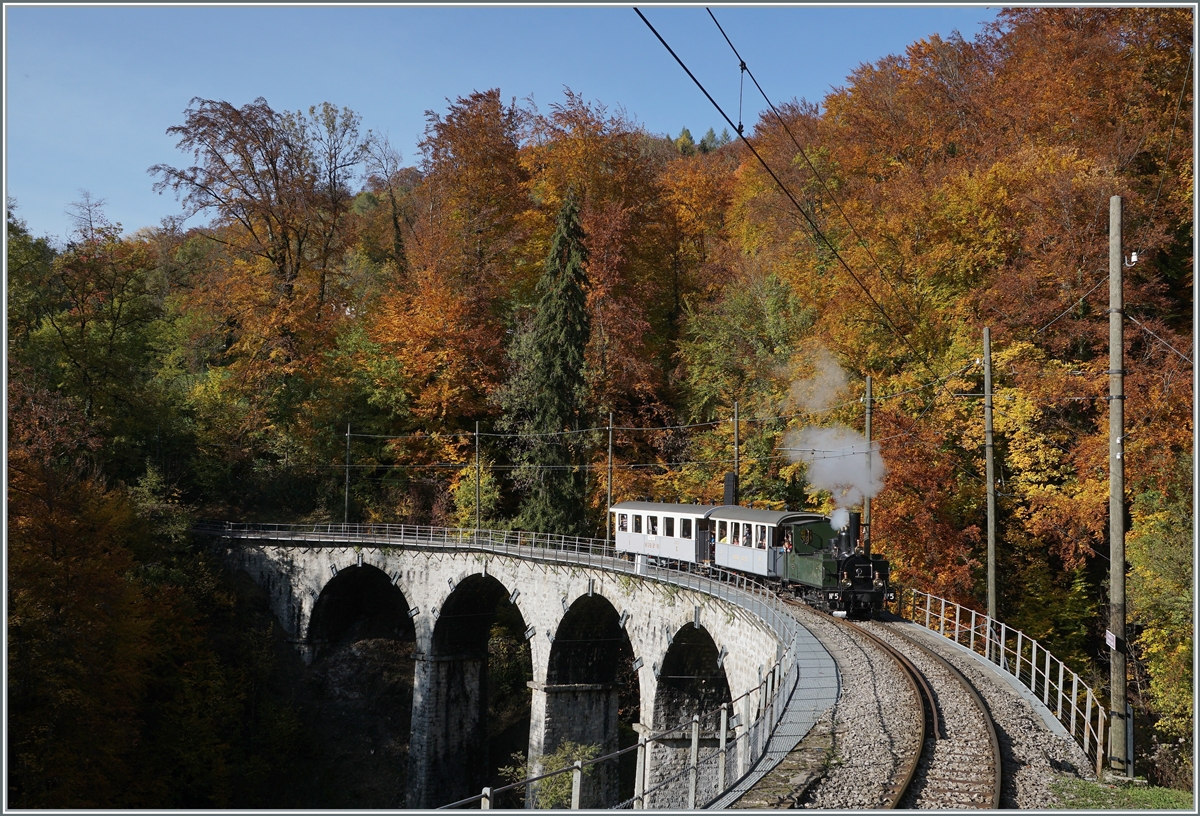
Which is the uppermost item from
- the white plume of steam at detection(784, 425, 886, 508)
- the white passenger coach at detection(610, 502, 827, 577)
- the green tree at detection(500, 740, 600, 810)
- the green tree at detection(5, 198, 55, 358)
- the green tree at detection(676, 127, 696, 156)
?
the green tree at detection(676, 127, 696, 156)

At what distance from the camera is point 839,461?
94.7ft

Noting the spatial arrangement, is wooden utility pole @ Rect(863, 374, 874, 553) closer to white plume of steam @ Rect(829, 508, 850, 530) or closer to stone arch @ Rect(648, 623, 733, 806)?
white plume of steam @ Rect(829, 508, 850, 530)

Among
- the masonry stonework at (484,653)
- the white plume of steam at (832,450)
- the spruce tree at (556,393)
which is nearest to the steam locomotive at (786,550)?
the white plume of steam at (832,450)

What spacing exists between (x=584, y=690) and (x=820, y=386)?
13.3 metres

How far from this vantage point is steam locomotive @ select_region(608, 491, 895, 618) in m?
23.0

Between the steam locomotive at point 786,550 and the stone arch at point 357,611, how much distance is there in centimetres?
1670

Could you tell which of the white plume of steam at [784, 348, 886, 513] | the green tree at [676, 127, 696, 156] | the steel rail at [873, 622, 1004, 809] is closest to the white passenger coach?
the white plume of steam at [784, 348, 886, 513]

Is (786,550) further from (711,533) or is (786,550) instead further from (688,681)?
(688,681)

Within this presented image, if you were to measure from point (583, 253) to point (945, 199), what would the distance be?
1548cm

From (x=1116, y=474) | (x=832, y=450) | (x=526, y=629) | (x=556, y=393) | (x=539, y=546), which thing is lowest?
(x=526, y=629)

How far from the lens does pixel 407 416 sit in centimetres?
4466

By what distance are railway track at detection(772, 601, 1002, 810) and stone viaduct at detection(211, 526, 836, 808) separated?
1982 mm

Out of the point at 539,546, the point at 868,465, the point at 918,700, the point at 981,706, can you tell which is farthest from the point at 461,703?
the point at 981,706

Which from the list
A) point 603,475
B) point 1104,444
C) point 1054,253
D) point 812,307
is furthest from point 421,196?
point 1104,444
